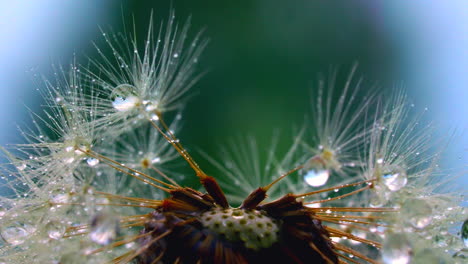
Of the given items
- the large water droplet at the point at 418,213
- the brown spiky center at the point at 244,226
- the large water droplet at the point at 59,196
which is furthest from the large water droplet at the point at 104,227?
the large water droplet at the point at 418,213

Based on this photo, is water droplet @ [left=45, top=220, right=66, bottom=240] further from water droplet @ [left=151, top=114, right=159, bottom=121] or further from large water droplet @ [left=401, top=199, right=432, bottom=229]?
large water droplet @ [left=401, top=199, right=432, bottom=229]

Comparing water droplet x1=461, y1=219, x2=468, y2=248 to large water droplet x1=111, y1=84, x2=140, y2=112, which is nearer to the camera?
water droplet x1=461, y1=219, x2=468, y2=248

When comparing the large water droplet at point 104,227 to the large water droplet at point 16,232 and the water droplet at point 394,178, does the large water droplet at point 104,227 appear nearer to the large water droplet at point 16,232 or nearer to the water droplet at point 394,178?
the large water droplet at point 16,232

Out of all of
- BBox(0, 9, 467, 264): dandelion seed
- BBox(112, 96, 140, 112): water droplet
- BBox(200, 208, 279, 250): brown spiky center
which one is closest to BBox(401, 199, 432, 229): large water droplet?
BBox(0, 9, 467, 264): dandelion seed

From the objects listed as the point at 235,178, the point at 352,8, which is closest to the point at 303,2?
the point at 352,8

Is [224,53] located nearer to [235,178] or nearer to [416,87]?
[416,87]
